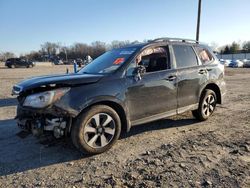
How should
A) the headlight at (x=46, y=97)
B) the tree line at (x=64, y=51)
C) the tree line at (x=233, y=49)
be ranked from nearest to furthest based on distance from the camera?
the headlight at (x=46, y=97), the tree line at (x=233, y=49), the tree line at (x=64, y=51)

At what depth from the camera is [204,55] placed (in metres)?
6.60

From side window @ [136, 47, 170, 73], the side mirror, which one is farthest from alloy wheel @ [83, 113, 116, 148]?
side window @ [136, 47, 170, 73]

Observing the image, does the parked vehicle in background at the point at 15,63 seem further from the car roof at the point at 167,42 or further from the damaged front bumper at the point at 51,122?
the damaged front bumper at the point at 51,122

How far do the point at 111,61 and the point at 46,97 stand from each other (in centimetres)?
169

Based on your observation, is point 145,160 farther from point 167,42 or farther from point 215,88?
point 215,88

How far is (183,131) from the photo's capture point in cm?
575

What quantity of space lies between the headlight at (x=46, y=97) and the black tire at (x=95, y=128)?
458mm

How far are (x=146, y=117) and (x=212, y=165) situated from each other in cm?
159

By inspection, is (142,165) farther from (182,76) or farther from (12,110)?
(12,110)

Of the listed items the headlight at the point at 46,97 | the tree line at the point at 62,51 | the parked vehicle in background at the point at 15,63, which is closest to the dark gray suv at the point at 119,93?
the headlight at the point at 46,97

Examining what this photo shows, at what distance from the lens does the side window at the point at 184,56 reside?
5844 mm

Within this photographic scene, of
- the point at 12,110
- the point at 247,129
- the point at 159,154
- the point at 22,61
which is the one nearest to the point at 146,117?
the point at 159,154

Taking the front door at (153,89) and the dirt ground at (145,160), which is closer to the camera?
the dirt ground at (145,160)

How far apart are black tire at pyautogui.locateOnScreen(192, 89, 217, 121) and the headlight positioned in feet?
11.2
